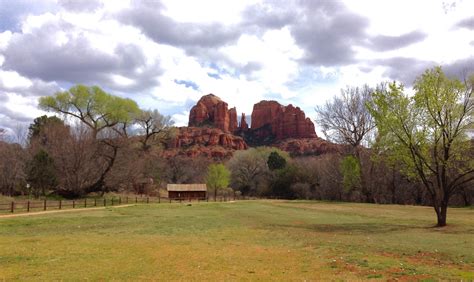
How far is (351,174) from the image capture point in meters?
62.6

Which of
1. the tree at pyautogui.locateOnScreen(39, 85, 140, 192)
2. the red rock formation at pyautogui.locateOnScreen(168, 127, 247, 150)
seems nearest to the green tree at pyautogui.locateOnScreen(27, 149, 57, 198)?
the tree at pyautogui.locateOnScreen(39, 85, 140, 192)

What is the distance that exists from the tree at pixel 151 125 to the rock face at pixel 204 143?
74380 mm

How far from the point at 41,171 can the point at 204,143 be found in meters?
125

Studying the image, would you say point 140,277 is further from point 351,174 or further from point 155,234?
point 351,174

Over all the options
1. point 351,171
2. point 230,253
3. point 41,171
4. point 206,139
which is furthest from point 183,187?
point 206,139

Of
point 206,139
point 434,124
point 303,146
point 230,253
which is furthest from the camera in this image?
point 206,139

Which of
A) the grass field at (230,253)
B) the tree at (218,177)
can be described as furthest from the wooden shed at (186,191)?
the grass field at (230,253)

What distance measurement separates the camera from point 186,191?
2990 inches

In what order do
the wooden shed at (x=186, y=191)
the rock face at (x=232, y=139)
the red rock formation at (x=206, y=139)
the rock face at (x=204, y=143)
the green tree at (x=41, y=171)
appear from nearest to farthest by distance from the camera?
the green tree at (x=41, y=171) → the wooden shed at (x=186, y=191) → the rock face at (x=204, y=143) → the rock face at (x=232, y=139) → the red rock formation at (x=206, y=139)

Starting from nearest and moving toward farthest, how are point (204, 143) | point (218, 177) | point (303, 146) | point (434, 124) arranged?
point (434, 124), point (218, 177), point (303, 146), point (204, 143)

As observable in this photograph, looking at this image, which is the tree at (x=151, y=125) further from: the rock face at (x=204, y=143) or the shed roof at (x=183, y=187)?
the rock face at (x=204, y=143)

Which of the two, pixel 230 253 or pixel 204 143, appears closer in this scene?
pixel 230 253

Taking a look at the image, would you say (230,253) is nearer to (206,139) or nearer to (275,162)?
(275,162)

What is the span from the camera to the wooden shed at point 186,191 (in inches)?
2975
